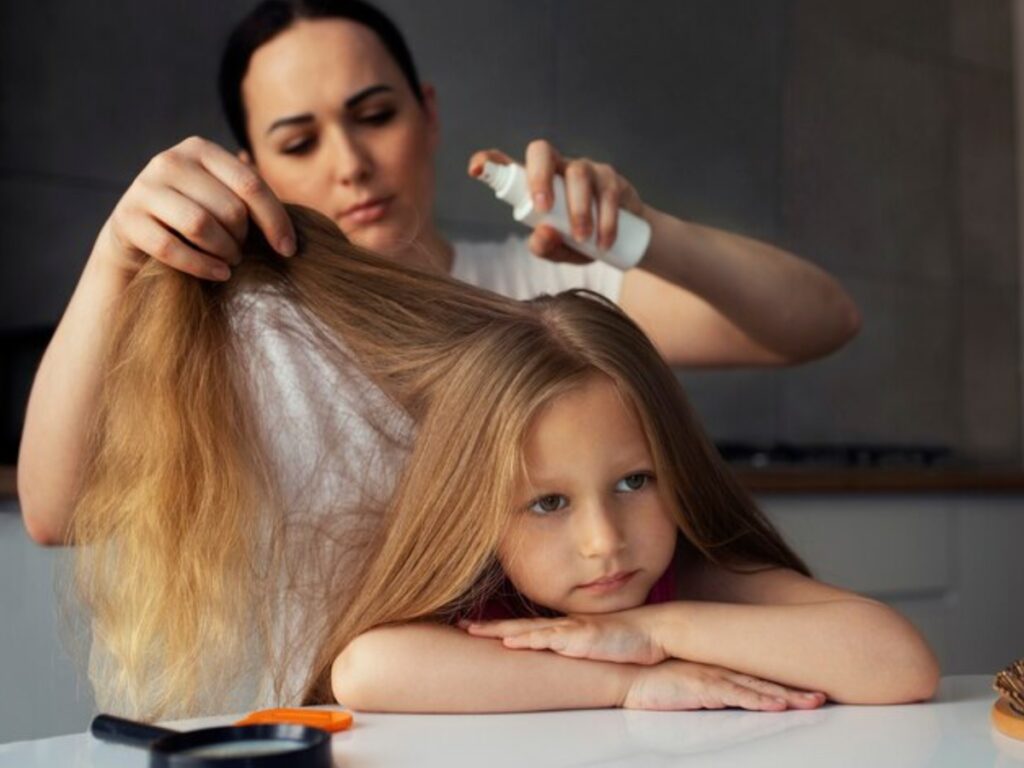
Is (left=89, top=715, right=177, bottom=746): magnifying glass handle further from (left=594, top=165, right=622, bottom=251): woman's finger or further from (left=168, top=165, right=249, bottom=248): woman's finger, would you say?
(left=594, top=165, right=622, bottom=251): woman's finger

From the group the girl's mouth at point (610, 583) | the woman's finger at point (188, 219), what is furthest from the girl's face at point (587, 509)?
the woman's finger at point (188, 219)

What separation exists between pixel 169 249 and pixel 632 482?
292 mm

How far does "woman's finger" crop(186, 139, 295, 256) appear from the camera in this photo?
0.71m

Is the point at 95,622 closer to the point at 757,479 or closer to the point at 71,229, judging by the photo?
the point at 71,229

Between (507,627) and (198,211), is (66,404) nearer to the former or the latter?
(198,211)

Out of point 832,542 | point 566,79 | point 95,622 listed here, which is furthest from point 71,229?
point 832,542

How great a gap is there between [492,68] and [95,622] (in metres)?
0.94

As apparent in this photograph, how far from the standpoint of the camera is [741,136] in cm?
179

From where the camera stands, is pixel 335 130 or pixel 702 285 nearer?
pixel 702 285

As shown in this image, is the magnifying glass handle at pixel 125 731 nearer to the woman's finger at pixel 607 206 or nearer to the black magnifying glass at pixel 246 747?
the black magnifying glass at pixel 246 747

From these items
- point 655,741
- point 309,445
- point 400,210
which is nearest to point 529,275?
point 400,210

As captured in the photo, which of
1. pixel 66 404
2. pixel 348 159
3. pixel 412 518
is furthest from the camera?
pixel 348 159

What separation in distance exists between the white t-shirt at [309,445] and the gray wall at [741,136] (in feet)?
1.67

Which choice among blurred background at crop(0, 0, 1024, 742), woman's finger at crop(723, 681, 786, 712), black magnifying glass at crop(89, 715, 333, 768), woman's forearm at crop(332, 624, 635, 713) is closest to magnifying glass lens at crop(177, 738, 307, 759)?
black magnifying glass at crop(89, 715, 333, 768)
